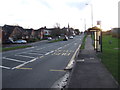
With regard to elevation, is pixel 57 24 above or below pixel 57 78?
above

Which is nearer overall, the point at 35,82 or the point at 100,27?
the point at 35,82

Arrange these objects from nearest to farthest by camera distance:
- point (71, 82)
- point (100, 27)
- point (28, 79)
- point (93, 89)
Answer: point (93, 89) → point (71, 82) → point (28, 79) → point (100, 27)

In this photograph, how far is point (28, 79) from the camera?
743cm

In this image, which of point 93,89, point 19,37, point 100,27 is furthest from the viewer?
point 19,37

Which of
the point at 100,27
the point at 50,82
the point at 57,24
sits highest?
the point at 57,24

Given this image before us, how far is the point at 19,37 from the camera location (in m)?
58.7

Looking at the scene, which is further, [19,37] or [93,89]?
[19,37]

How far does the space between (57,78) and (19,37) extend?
53.4 metres

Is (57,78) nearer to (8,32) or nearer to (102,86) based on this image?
(102,86)

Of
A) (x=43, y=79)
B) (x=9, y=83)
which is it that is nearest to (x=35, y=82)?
(x=43, y=79)

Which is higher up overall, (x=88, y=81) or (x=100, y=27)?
(x=100, y=27)

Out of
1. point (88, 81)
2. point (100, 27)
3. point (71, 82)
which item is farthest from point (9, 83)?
point (100, 27)

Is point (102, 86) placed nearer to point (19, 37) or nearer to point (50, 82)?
point (50, 82)

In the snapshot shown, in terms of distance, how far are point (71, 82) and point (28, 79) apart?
2.35m
